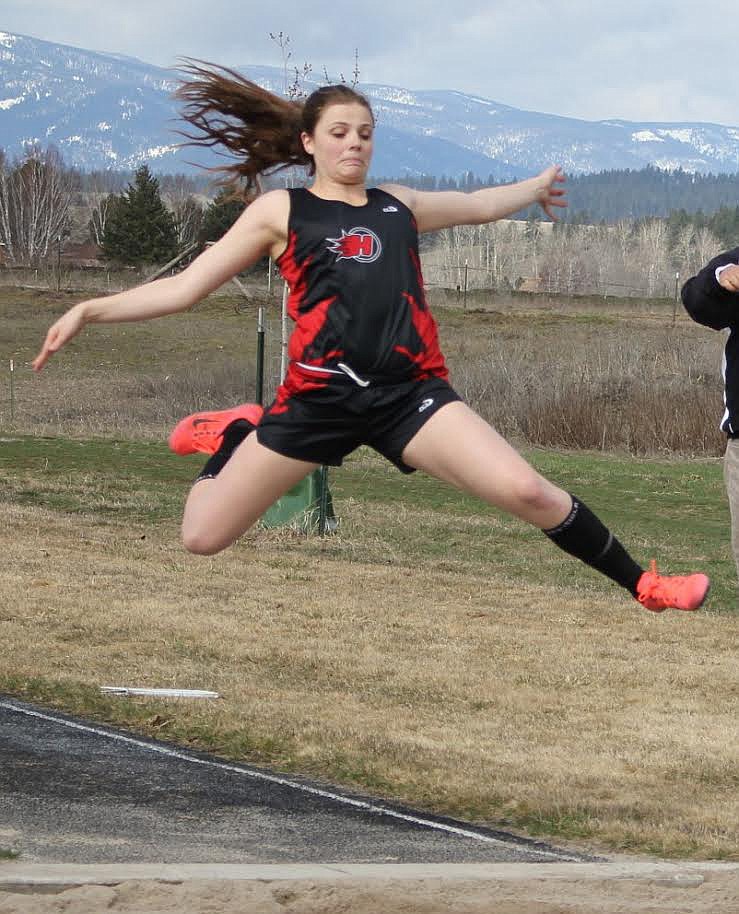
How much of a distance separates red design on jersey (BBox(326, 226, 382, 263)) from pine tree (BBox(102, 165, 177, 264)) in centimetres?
6537

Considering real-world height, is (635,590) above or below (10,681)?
above

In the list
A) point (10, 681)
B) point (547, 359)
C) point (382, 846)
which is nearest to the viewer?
point (382, 846)

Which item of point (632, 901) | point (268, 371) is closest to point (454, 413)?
point (632, 901)

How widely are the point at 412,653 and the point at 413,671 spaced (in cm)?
63

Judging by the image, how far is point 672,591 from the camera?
5.51 m

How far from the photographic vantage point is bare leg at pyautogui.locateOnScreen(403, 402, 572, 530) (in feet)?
16.7

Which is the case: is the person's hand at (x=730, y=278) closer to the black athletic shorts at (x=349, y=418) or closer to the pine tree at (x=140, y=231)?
the black athletic shorts at (x=349, y=418)

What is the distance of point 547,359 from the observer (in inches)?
1247

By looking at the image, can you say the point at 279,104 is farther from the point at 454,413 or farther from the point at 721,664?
the point at 721,664

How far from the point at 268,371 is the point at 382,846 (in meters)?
27.8

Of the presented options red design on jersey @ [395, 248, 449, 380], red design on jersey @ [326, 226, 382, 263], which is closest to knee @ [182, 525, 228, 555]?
red design on jersey @ [395, 248, 449, 380]

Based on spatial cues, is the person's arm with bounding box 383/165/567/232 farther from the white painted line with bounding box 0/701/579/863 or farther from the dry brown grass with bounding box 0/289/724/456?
the dry brown grass with bounding box 0/289/724/456

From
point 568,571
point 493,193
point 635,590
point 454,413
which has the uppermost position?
point 493,193

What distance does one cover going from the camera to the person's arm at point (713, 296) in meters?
6.00
